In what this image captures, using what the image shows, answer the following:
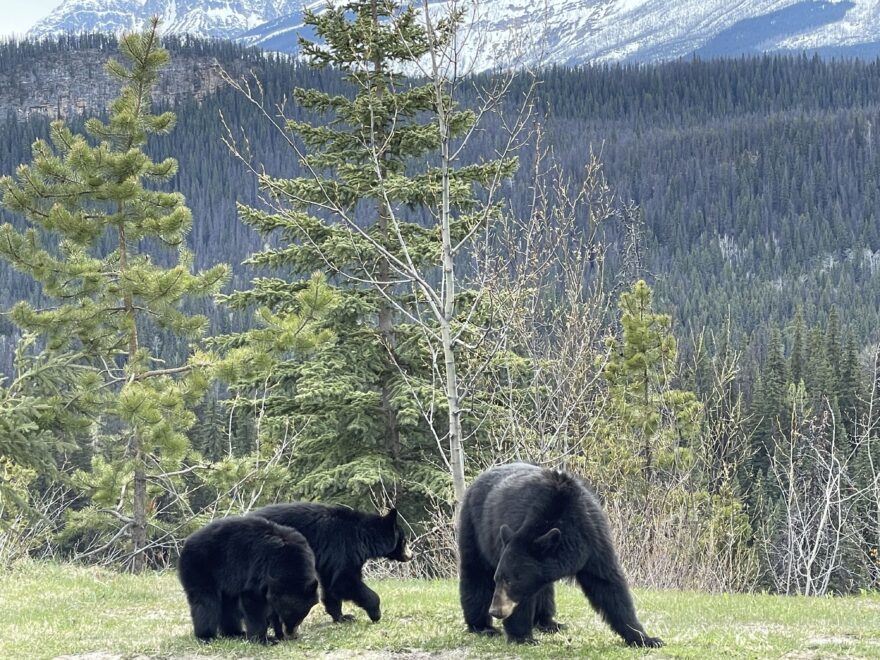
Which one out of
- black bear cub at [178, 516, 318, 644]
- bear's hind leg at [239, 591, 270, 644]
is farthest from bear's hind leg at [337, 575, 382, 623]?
bear's hind leg at [239, 591, 270, 644]

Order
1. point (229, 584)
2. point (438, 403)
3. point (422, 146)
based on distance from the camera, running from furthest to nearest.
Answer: point (422, 146) < point (438, 403) < point (229, 584)

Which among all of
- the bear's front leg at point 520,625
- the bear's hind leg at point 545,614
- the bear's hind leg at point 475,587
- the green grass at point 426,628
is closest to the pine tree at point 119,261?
the green grass at point 426,628

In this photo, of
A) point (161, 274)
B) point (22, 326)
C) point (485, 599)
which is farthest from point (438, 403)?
point (485, 599)

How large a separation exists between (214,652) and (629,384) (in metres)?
18.7

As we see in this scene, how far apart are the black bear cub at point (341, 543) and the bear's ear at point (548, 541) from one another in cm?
177

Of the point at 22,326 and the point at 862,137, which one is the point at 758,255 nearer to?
the point at 862,137

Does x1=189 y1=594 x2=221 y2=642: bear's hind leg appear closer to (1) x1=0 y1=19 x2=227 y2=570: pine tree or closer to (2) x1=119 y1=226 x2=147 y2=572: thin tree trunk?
(1) x1=0 y1=19 x2=227 y2=570: pine tree

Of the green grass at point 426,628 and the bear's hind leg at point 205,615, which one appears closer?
the green grass at point 426,628

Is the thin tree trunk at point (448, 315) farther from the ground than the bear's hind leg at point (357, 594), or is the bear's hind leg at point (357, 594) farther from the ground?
the thin tree trunk at point (448, 315)

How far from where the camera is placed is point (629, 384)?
2494cm

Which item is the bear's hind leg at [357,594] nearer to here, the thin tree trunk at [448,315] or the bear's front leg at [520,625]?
the thin tree trunk at [448,315]

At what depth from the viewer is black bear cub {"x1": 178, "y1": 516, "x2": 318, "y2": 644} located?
7484mm

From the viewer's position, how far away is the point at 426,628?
311 inches

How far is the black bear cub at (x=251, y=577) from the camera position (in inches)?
295
